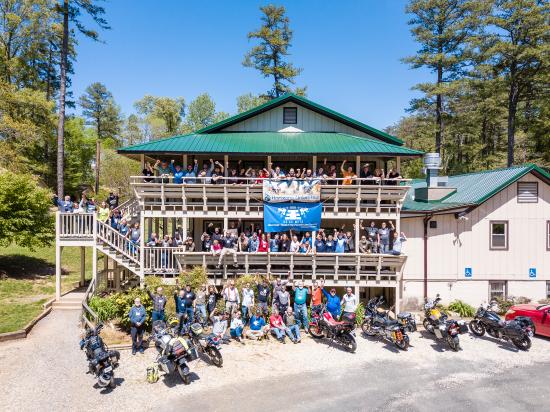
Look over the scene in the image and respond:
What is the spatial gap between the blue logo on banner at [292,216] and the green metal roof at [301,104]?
20.6ft

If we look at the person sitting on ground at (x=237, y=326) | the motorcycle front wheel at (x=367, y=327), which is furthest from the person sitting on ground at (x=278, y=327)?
the motorcycle front wheel at (x=367, y=327)

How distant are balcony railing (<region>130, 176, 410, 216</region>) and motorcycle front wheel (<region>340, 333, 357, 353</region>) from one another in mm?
5848

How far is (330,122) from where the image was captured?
20422 mm

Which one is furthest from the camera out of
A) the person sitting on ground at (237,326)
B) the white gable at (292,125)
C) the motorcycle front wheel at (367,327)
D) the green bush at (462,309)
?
the white gable at (292,125)

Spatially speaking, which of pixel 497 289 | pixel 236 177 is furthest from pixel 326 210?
pixel 497 289

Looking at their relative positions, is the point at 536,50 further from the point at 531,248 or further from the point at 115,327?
the point at 115,327

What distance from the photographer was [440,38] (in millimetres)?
31703

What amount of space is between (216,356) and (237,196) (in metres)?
7.38

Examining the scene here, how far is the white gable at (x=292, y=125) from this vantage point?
20.2 m

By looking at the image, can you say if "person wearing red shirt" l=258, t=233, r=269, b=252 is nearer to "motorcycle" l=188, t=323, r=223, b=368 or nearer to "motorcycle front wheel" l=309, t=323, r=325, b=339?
"motorcycle front wheel" l=309, t=323, r=325, b=339

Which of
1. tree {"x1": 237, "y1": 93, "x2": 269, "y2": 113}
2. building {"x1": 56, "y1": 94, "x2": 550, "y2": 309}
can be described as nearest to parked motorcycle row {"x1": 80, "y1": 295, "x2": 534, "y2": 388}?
building {"x1": 56, "y1": 94, "x2": 550, "y2": 309}

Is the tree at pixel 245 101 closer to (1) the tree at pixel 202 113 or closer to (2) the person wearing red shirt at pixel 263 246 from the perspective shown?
(1) the tree at pixel 202 113

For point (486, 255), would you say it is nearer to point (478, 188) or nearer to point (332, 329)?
point (478, 188)

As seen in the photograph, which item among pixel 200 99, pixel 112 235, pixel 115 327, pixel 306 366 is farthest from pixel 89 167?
pixel 306 366
